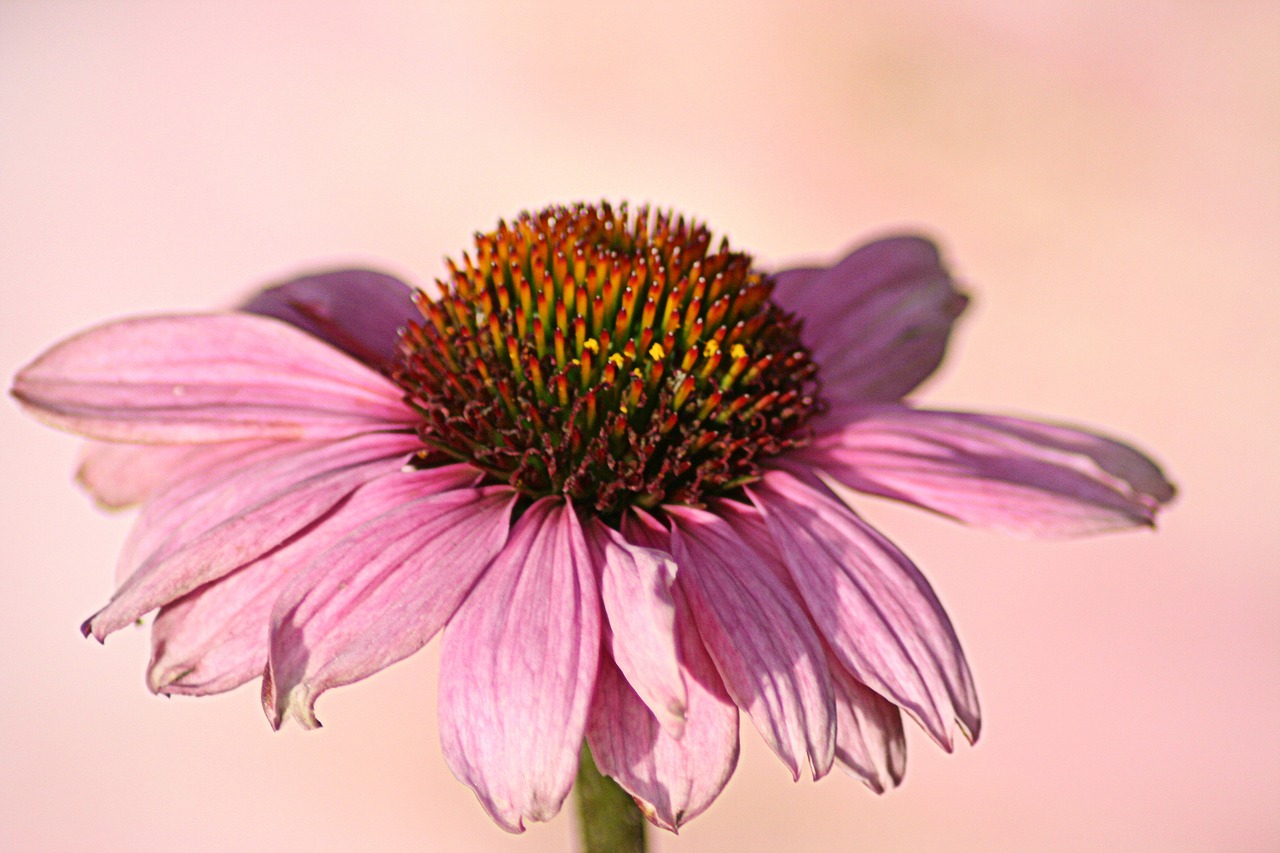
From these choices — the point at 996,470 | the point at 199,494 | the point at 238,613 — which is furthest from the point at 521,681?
the point at 996,470

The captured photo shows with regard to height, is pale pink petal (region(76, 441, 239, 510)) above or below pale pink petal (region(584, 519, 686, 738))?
below

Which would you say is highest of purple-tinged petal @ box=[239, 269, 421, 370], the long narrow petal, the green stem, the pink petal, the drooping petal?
the drooping petal

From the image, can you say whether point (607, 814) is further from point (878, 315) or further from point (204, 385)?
point (878, 315)

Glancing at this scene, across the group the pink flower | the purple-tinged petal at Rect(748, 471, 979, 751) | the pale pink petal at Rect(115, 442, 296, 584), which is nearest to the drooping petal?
the pink flower

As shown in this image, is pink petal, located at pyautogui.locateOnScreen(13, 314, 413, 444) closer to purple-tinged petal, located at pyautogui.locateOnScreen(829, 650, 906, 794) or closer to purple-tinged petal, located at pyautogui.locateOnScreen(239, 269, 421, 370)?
purple-tinged petal, located at pyautogui.locateOnScreen(239, 269, 421, 370)

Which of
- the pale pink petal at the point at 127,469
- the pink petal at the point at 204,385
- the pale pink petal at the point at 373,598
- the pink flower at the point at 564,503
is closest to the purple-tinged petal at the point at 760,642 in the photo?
the pink flower at the point at 564,503

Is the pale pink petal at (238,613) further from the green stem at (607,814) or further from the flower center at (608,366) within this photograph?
the green stem at (607,814)
